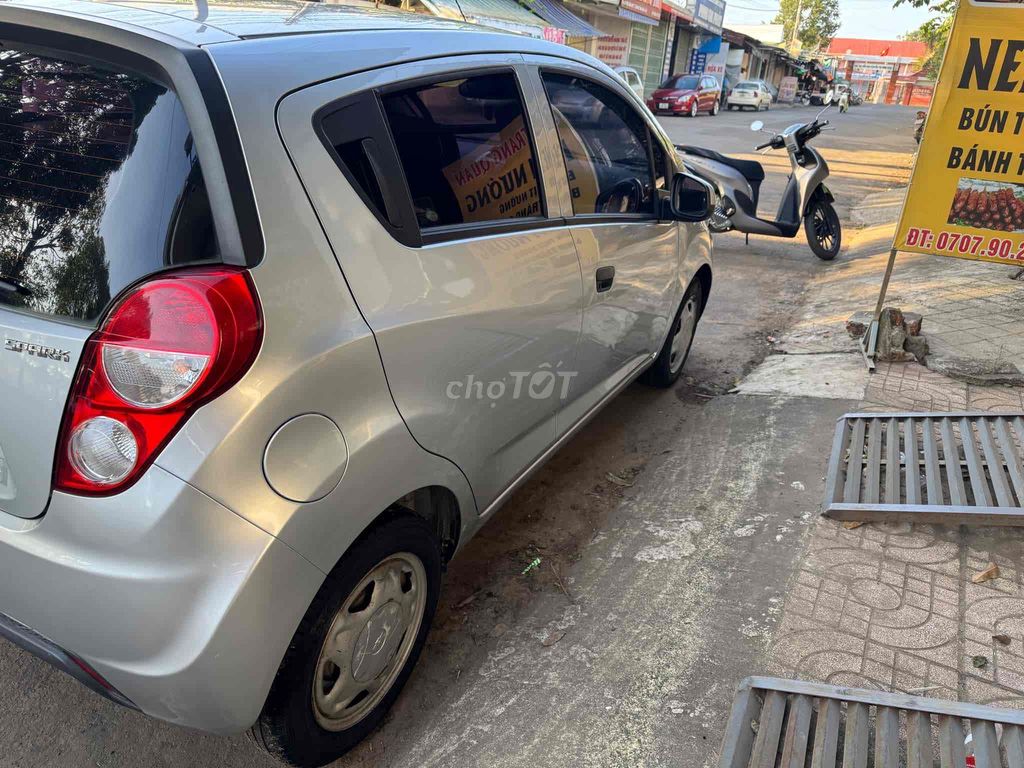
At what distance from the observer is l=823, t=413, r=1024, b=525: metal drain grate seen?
2.96 metres

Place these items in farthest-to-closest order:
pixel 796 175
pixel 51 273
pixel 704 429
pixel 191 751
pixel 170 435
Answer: pixel 796 175 → pixel 704 429 → pixel 191 751 → pixel 51 273 → pixel 170 435

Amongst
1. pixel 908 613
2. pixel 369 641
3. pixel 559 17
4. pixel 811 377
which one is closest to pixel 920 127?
pixel 559 17

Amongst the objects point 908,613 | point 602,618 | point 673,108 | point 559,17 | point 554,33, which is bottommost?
point 602,618

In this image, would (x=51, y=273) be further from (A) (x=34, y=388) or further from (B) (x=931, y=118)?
(B) (x=931, y=118)

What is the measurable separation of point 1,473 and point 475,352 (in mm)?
1150

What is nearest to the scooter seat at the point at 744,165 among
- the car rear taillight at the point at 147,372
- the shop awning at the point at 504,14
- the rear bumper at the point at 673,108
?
the car rear taillight at the point at 147,372

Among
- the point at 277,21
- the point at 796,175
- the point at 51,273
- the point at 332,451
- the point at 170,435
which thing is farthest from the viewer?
the point at 796,175

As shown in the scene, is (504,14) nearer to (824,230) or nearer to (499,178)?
(824,230)

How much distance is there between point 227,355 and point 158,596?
1.61 feet

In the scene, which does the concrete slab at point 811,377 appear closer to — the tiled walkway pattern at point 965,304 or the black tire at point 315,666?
the tiled walkway pattern at point 965,304

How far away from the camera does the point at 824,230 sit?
7645mm

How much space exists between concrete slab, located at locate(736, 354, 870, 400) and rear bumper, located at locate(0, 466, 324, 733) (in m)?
3.45

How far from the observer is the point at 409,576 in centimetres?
204

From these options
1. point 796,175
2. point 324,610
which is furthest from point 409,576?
point 796,175
